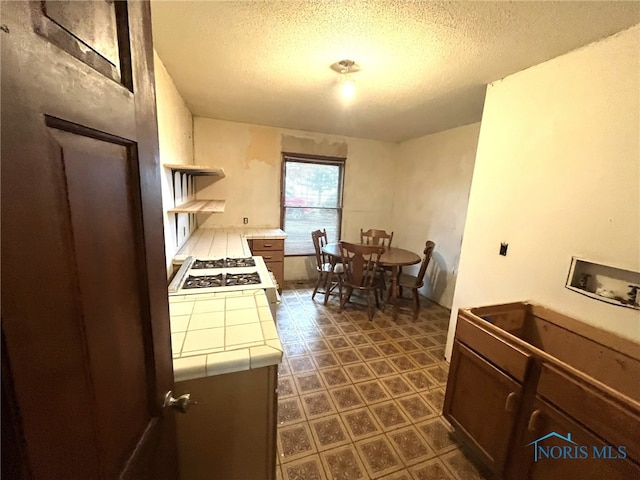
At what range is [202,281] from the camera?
5.82 ft

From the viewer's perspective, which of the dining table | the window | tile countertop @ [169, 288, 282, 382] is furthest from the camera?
the window

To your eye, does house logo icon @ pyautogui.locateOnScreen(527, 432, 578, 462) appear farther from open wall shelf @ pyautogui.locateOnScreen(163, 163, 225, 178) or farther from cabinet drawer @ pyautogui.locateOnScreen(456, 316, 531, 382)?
open wall shelf @ pyautogui.locateOnScreen(163, 163, 225, 178)

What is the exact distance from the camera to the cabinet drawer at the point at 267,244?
339 cm

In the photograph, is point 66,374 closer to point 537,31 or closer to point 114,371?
point 114,371

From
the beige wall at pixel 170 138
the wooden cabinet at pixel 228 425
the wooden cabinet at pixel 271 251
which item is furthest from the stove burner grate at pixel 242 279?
the wooden cabinet at pixel 271 251

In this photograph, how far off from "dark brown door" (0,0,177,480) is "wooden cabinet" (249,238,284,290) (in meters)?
2.68

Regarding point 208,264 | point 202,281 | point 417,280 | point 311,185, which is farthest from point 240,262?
point 311,185

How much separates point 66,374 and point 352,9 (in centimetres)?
163

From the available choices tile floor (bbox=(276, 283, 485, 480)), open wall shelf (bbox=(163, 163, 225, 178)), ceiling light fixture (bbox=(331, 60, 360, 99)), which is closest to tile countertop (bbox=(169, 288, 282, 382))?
tile floor (bbox=(276, 283, 485, 480))

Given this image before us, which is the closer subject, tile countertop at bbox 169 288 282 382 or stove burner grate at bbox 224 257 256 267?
tile countertop at bbox 169 288 282 382

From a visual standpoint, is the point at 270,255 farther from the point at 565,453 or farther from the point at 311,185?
the point at 565,453

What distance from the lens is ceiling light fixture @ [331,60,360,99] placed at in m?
1.77

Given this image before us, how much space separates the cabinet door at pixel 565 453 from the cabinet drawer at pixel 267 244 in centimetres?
282

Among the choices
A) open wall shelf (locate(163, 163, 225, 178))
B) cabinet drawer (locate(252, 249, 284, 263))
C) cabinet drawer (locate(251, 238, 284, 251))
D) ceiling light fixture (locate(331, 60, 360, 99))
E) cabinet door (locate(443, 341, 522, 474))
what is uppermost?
ceiling light fixture (locate(331, 60, 360, 99))
